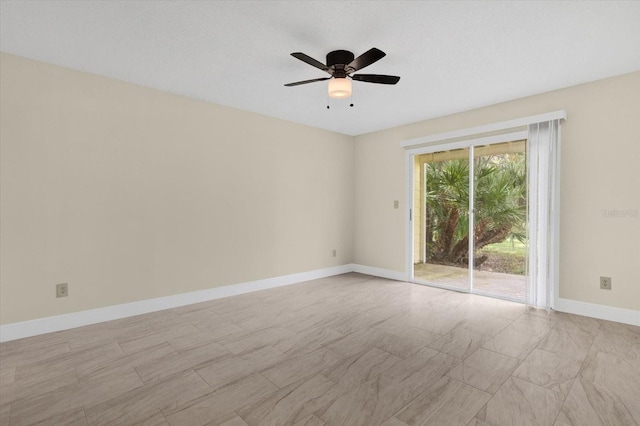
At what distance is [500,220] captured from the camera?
4.13m

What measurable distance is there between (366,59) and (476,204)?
279cm

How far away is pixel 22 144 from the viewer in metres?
2.81

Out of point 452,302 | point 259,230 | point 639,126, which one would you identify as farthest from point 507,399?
point 259,230

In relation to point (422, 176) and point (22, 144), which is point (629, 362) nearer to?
point (422, 176)

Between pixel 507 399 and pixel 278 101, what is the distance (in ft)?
12.0

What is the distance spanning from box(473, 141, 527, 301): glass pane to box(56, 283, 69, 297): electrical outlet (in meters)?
4.73

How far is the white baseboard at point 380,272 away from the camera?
201 inches

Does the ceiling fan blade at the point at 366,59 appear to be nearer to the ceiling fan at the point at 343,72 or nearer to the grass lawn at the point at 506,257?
the ceiling fan at the point at 343,72

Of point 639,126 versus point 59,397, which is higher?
point 639,126

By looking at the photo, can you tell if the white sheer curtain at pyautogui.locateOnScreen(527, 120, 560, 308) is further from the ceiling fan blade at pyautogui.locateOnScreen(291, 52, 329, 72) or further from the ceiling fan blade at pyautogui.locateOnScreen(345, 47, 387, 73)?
the ceiling fan blade at pyautogui.locateOnScreen(291, 52, 329, 72)

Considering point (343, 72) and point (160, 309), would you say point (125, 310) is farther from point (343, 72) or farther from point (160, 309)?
point (343, 72)

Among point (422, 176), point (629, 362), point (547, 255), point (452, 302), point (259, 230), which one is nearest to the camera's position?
point (629, 362)

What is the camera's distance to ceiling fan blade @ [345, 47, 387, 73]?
230 cm

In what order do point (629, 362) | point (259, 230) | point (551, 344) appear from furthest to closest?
point (259, 230), point (551, 344), point (629, 362)
